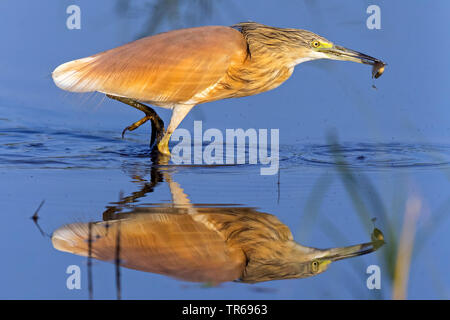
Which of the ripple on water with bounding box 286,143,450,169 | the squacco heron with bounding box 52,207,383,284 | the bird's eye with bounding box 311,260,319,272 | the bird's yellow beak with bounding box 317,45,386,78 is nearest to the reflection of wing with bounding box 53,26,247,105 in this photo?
the bird's yellow beak with bounding box 317,45,386,78

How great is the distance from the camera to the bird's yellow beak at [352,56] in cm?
617

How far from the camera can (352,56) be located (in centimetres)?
624

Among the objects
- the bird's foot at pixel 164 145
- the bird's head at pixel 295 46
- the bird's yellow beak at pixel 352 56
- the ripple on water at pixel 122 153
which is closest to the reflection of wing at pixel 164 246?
the ripple on water at pixel 122 153

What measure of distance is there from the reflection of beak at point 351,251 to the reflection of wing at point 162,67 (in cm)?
244

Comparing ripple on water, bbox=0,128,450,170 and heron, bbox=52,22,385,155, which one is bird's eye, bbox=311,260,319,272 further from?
heron, bbox=52,22,385,155

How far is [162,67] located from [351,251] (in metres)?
2.67

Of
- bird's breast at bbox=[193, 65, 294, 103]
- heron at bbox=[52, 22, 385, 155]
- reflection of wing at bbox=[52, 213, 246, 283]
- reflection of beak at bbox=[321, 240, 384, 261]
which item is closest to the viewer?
reflection of wing at bbox=[52, 213, 246, 283]

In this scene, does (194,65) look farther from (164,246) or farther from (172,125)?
(164,246)

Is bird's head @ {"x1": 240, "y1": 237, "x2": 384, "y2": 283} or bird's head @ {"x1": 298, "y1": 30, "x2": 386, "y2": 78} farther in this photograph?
bird's head @ {"x1": 298, "y1": 30, "x2": 386, "y2": 78}

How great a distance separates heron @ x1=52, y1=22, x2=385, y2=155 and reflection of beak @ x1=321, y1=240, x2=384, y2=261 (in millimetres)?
2447

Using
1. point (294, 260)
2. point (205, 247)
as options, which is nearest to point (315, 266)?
point (294, 260)

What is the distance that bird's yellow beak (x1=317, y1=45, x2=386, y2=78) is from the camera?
617cm

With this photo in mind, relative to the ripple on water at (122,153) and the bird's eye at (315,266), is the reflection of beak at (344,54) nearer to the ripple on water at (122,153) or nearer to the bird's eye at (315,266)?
the ripple on water at (122,153)

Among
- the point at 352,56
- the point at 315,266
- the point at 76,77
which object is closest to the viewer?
the point at 315,266
